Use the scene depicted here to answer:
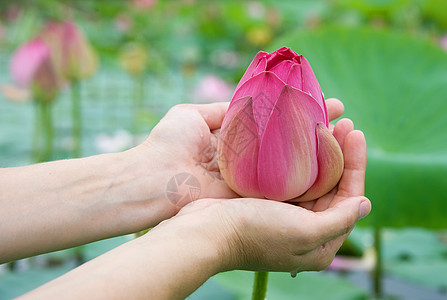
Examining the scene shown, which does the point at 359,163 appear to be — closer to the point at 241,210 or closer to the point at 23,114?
the point at 241,210

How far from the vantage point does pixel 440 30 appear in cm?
279

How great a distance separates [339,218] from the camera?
23.4 inches

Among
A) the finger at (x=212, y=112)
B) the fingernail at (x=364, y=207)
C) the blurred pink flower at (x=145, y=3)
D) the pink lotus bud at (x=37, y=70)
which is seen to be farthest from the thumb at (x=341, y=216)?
the blurred pink flower at (x=145, y=3)

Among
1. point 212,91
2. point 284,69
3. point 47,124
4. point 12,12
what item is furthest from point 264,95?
point 12,12

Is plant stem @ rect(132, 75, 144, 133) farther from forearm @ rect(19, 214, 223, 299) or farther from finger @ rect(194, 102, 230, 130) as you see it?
forearm @ rect(19, 214, 223, 299)

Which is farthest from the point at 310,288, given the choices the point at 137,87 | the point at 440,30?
the point at 440,30

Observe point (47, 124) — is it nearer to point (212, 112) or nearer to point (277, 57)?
point (212, 112)

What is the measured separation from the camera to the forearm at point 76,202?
26.7 inches

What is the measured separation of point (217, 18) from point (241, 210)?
323cm

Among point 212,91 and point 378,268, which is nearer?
point 378,268

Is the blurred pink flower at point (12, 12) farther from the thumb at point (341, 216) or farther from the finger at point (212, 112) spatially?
the thumb at point (341, 216)

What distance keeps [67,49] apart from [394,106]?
0.88 metres

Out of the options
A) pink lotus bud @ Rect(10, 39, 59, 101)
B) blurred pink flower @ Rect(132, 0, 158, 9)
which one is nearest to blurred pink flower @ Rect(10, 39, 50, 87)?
pink lotus bud @ Rect(10, 39, 59, 101)

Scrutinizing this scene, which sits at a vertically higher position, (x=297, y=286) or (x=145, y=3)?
(x=145, y=3)
